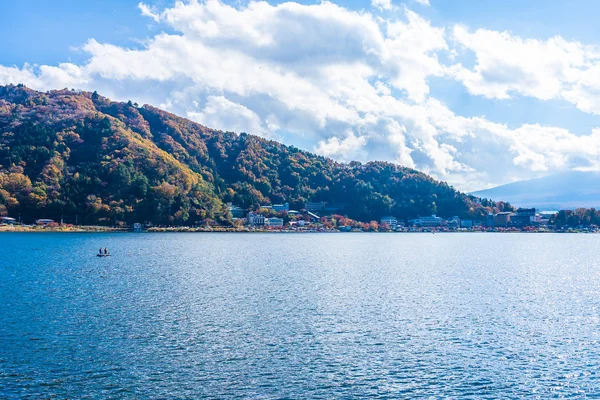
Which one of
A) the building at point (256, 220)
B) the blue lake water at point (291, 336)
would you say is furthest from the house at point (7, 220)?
the blue lake water at point (291, 336)

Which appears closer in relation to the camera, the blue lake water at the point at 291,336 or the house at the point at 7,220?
the blue lake water at the point at 291,336

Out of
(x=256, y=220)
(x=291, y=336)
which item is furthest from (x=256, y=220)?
(x=291, y=336)

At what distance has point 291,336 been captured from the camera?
29.0 meters

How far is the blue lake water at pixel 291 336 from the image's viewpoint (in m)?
21.6

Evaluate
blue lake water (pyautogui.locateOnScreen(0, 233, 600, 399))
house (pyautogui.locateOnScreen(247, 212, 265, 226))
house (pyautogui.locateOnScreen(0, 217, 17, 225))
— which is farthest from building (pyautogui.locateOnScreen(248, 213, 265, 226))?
blue lake water (pyautogui.locateOnScreen(0, 233, 600, 399))

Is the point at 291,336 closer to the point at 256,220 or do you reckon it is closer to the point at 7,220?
the point at 7,220

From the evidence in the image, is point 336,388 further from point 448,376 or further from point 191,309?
point 191,309

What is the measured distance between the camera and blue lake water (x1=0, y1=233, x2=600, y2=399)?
850 inches

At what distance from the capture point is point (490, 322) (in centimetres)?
3334

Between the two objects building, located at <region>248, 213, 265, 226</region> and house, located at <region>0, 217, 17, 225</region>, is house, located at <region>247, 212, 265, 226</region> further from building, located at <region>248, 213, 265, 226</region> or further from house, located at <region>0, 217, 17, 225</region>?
house, located at <region>0, 217, 17, 225</region>

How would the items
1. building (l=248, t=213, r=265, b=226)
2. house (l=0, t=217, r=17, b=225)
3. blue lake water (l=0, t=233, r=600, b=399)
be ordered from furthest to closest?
building (l=248, t=213, r=265, b=226), house (l=0, t=217, r=17, b=225), blue lake water (l=0, t=233, r=600, b=399)

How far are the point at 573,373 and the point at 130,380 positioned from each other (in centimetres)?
1955

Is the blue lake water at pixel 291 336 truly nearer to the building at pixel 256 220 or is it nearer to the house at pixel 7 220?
the house at pixel 7 220

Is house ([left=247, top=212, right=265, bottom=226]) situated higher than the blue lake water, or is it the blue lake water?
house ([left=247, top=212, right=265, bottom=226])
